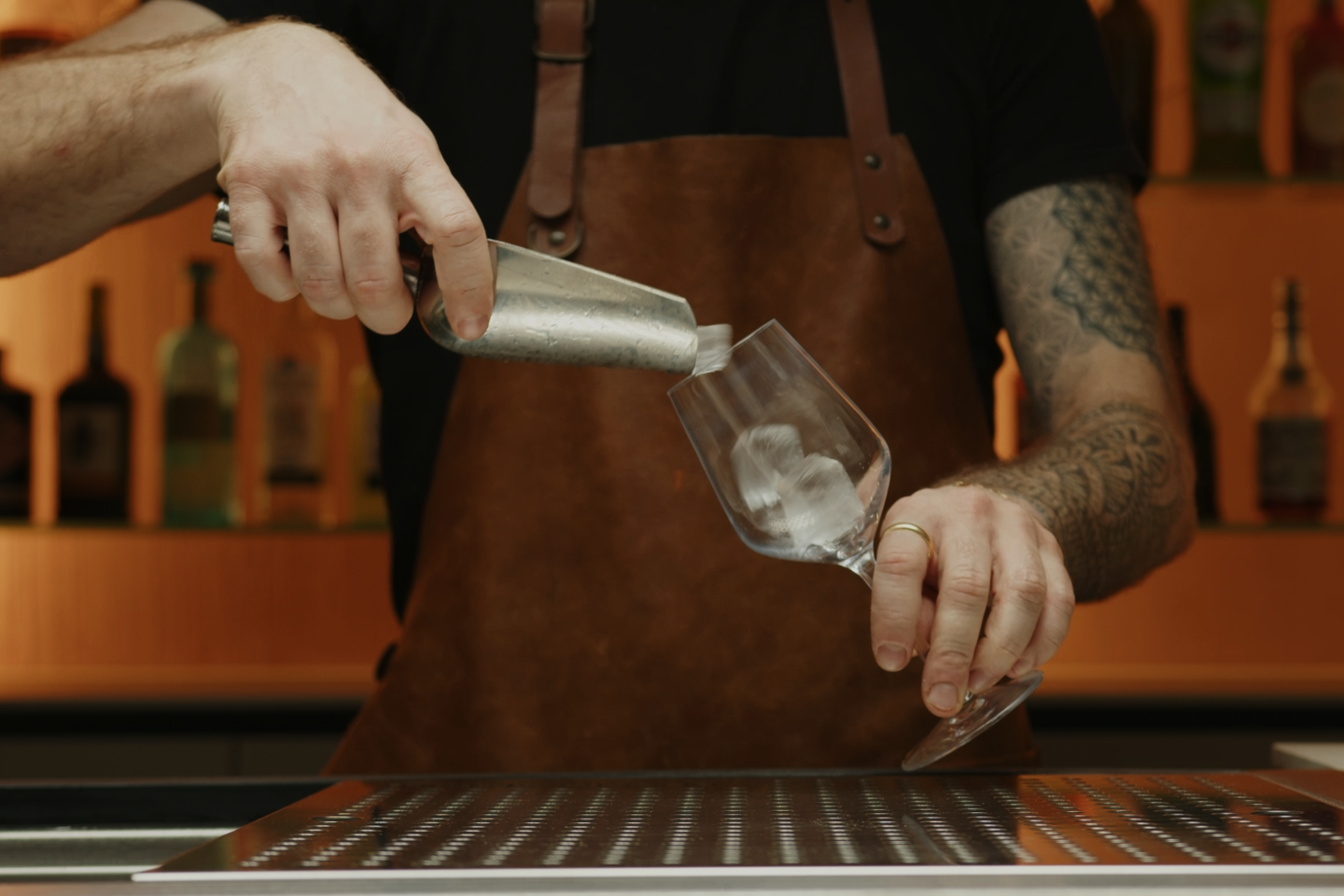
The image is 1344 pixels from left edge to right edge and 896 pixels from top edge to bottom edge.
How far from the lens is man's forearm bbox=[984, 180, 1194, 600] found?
0.92 metres

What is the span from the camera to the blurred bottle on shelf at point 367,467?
176 centimetres

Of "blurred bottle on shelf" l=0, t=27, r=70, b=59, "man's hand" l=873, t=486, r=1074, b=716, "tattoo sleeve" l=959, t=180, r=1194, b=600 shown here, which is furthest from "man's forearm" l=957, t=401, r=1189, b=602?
"blurred bottle on shelf" l=0, t=27, r=70, b=59

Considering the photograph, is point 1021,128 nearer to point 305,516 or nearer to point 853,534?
point 853,534

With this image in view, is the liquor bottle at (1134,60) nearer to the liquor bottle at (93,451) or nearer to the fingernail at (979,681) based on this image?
the fingernail at (979,681)

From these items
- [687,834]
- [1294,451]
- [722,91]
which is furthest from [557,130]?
[1294,451]

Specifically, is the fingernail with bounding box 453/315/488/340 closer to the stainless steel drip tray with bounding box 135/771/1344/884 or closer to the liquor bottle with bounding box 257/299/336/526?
the stainless steel drip tray with bounding box 135/771/1344/884

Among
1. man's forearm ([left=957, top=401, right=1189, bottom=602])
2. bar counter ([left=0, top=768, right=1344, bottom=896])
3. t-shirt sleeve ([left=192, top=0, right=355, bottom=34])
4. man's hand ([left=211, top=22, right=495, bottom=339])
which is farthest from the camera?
t-shirt sleeve ([left=192, top=0, right=355, bottom=34])

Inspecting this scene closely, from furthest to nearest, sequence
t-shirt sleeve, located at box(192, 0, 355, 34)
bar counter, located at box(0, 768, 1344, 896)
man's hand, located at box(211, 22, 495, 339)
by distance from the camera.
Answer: t-shirt sleeve, located at box(192, 0, 355, 34) → man's hand, located at box(211, 22, 495, 339) → bar counter, located at box(0, 768, 1344, 896)

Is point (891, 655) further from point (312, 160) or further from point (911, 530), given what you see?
point (312, 160)

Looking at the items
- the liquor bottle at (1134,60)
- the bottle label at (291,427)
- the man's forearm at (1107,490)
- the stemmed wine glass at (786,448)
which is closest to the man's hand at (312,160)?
the stemmed wine glass at (786,448)

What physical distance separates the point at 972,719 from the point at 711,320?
0.44 metres

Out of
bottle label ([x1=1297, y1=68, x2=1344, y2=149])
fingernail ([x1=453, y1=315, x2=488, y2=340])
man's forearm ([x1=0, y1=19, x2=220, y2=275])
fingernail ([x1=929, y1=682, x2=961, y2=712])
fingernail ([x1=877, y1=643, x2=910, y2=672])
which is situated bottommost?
fingernail ([x1=929, y1=682, x2=961, y2=712])

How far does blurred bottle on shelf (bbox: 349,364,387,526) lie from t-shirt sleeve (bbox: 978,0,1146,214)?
3.08 ft

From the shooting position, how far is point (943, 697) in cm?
68
